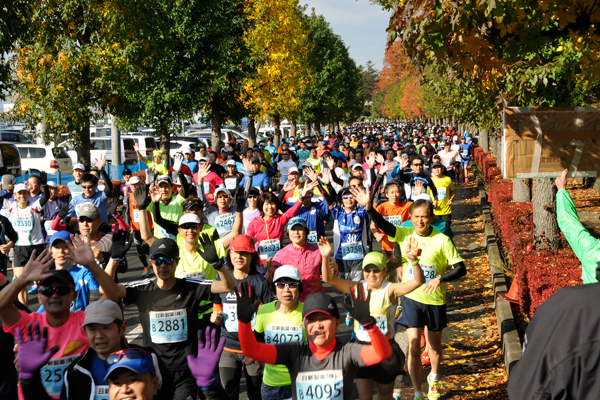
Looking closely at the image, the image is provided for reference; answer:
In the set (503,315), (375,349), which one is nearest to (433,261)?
(503,315)

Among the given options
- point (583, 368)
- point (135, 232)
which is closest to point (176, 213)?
point (135, 232)

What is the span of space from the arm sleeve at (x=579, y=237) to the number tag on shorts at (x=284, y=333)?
2090mm

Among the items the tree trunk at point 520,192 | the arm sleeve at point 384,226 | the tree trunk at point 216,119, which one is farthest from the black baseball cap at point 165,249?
the tree trunk at point 216,119

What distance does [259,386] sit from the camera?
208 inches

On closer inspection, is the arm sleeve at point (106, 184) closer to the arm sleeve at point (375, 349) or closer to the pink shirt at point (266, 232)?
the pink shirt at point (266, 232)

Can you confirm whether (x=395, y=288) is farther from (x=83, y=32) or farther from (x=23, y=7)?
(x=83, y=32)

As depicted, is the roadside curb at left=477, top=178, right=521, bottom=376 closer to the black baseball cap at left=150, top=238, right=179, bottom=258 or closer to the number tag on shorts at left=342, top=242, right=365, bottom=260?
the number tag on shorts at left=342, top=242, right=365, bottom=260

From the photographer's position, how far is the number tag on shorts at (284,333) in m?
4.68

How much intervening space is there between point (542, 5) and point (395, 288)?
2636 millimetres

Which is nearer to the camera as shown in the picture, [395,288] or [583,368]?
[583,368]

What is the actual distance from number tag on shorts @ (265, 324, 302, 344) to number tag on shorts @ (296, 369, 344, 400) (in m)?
0.87

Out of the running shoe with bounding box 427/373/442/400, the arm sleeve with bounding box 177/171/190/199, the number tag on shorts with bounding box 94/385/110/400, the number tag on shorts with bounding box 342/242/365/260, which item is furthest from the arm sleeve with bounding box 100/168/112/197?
the number tag on shorts with bounding box 94/385/110/400

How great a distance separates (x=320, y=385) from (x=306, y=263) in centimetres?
252

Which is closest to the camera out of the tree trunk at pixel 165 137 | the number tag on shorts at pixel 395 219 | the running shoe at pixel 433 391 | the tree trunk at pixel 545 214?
the running shoe at pixel 433 391
